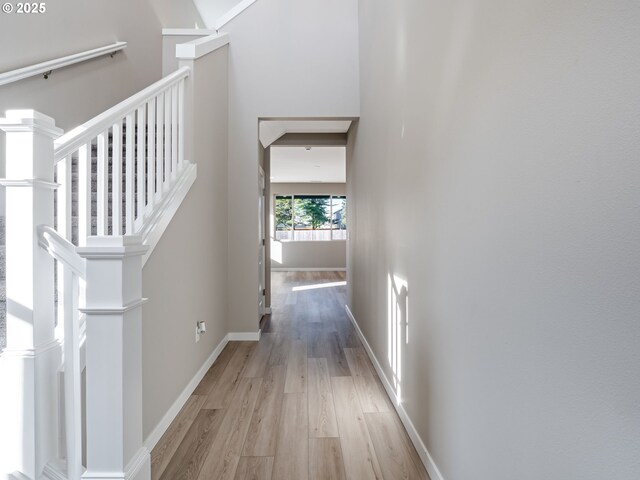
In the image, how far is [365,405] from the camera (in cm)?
222

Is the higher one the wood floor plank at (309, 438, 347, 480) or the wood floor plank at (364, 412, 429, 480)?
the wood floor plank at (364, 412, 429, 480)

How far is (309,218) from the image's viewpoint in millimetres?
10734

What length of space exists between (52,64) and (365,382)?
3.05m

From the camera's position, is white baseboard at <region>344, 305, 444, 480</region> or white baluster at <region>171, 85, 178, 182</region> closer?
white baseboard at <region>344, 305, 444, 480</region>

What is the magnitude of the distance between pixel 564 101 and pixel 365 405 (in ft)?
6.48

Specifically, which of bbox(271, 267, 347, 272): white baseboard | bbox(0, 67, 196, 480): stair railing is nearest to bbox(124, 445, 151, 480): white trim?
bbox(0, 67, 196, 480): stair railing

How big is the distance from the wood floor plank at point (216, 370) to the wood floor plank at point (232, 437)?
0.71 ft

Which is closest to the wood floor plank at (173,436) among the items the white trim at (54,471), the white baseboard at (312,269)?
the white trim at (54,471)

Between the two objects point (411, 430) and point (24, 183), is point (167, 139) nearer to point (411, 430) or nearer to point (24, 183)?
point (24, 183)

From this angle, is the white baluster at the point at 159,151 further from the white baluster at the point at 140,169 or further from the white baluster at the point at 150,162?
the white baluster at the point at 140,169

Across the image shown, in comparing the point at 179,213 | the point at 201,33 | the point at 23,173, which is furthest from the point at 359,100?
the point at 23,173

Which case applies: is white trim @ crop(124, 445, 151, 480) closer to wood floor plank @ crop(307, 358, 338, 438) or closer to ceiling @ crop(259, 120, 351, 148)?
wood floor plank @ crop(307, 358, 338, 438)

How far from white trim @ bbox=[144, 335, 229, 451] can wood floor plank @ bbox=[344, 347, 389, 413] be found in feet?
3.60

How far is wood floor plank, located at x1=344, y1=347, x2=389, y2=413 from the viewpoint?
7.27 ft
